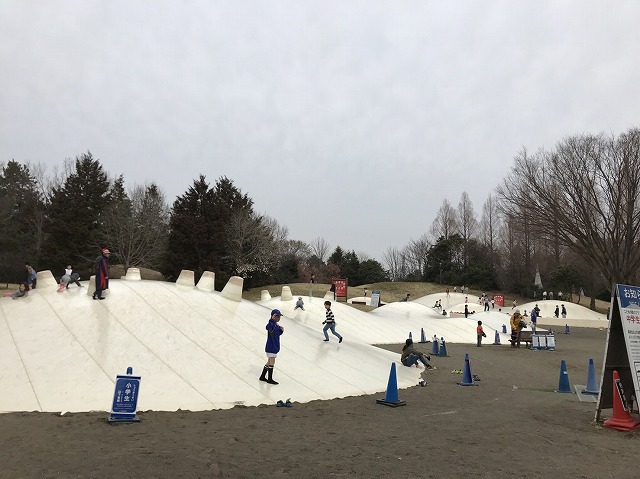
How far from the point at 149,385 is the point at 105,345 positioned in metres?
1.65

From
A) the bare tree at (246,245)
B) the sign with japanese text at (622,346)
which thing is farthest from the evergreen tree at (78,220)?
the sign with japanese text at (622,346)

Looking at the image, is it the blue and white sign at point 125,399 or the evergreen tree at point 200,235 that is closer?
the blue and white sign at point 125,399

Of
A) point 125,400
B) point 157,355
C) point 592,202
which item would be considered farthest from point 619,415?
point 592,202

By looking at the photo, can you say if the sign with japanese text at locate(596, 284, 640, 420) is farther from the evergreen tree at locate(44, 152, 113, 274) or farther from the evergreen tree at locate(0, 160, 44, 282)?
the evergreen tree at locate(0, 160, 44, 282)

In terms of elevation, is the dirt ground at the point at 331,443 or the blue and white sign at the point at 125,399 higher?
the blue and white sign at the point at 125,399

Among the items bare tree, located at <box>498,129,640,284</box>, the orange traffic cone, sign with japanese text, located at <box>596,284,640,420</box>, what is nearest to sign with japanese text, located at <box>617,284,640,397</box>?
sign with japanese text, located at <box>596,284,640,420</box>

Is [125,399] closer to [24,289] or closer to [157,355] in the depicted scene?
[157,355]

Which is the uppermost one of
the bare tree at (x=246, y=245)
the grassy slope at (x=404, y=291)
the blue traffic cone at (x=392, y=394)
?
the bare tree at (x=246, y=245)

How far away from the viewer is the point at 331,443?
257 inches

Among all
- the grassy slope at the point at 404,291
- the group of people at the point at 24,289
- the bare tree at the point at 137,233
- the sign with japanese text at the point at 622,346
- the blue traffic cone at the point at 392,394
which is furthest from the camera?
the grassy slope at the point at 404,291

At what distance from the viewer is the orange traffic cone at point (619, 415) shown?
7629 mm

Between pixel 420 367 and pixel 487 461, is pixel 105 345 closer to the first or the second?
pixel 487 461

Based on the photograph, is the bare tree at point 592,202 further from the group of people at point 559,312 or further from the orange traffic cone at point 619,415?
the orange traffic cone at point 619,415

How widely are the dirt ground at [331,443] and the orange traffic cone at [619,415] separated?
0.58 ft
